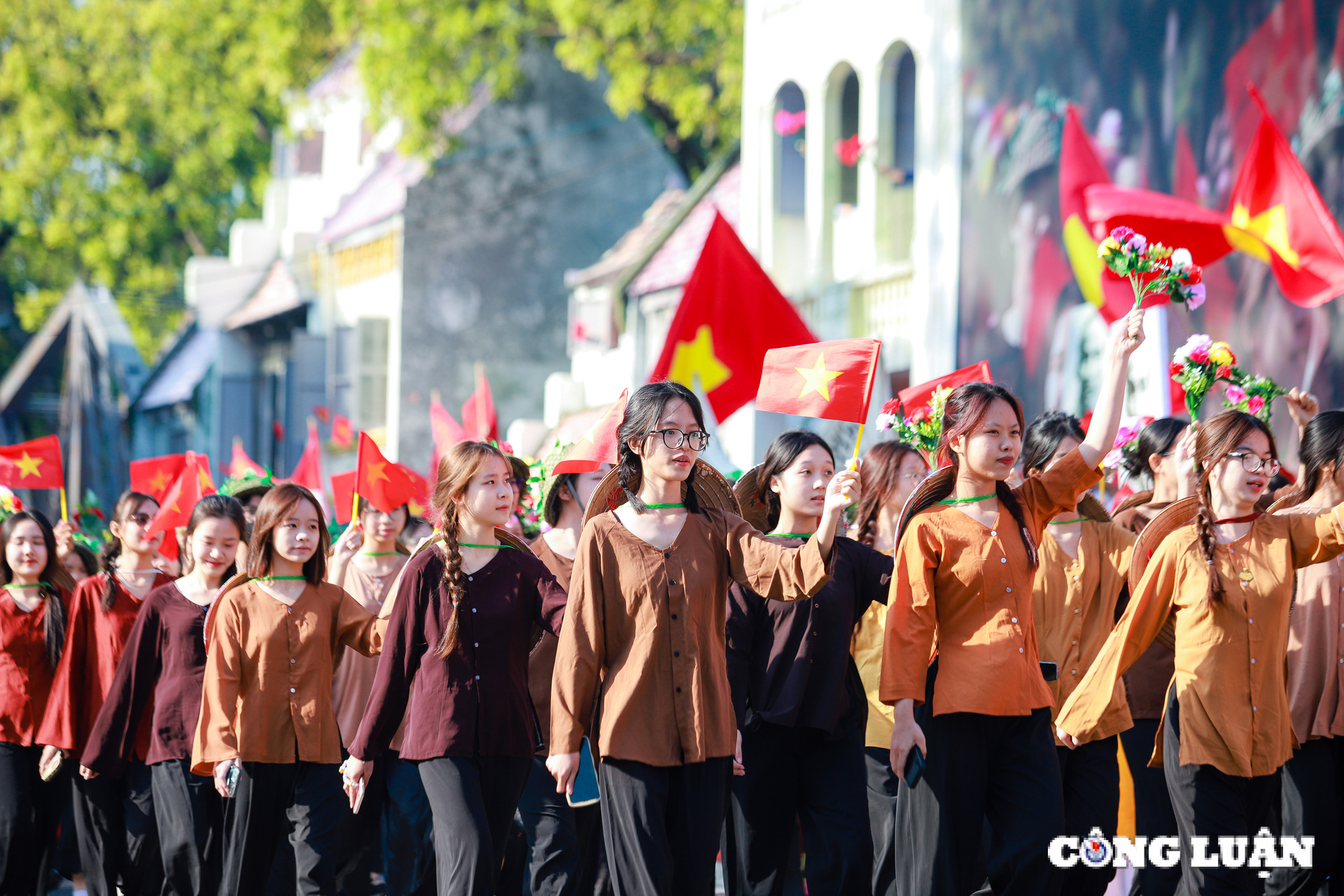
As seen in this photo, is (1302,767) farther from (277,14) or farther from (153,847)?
(277,14)

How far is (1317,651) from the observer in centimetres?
663

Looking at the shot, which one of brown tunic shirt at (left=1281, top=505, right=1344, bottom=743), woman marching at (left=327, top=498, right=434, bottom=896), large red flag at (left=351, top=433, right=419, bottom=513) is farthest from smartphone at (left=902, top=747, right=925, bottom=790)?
large red flag at (left=351, top=433, right=419, bottom=513)

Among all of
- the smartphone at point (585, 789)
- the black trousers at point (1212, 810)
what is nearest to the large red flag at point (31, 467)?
the smartphone at point (585, 789)

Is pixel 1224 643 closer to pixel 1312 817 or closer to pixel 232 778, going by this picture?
pixel 1312 817

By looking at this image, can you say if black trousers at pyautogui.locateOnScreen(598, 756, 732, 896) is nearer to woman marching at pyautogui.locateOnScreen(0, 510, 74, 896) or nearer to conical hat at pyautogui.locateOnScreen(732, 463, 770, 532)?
conical hat at pyautogui.locateOnScreen(732, 463, 770, 532)

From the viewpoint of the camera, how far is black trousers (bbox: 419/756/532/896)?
5809mm

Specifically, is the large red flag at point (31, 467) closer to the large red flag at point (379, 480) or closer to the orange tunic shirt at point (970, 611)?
the large red flag at point (379, 480)

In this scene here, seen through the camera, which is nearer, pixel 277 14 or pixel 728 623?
pixel 728 623

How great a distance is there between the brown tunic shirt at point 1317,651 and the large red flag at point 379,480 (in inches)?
172

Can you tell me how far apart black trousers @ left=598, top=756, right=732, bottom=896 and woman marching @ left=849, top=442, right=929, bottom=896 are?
1.67 metres

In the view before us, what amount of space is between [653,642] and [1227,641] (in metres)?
2.20

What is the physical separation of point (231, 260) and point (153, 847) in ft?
92.3

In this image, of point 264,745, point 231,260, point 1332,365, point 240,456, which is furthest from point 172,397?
point 264,745

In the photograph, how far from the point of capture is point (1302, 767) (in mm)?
6461
